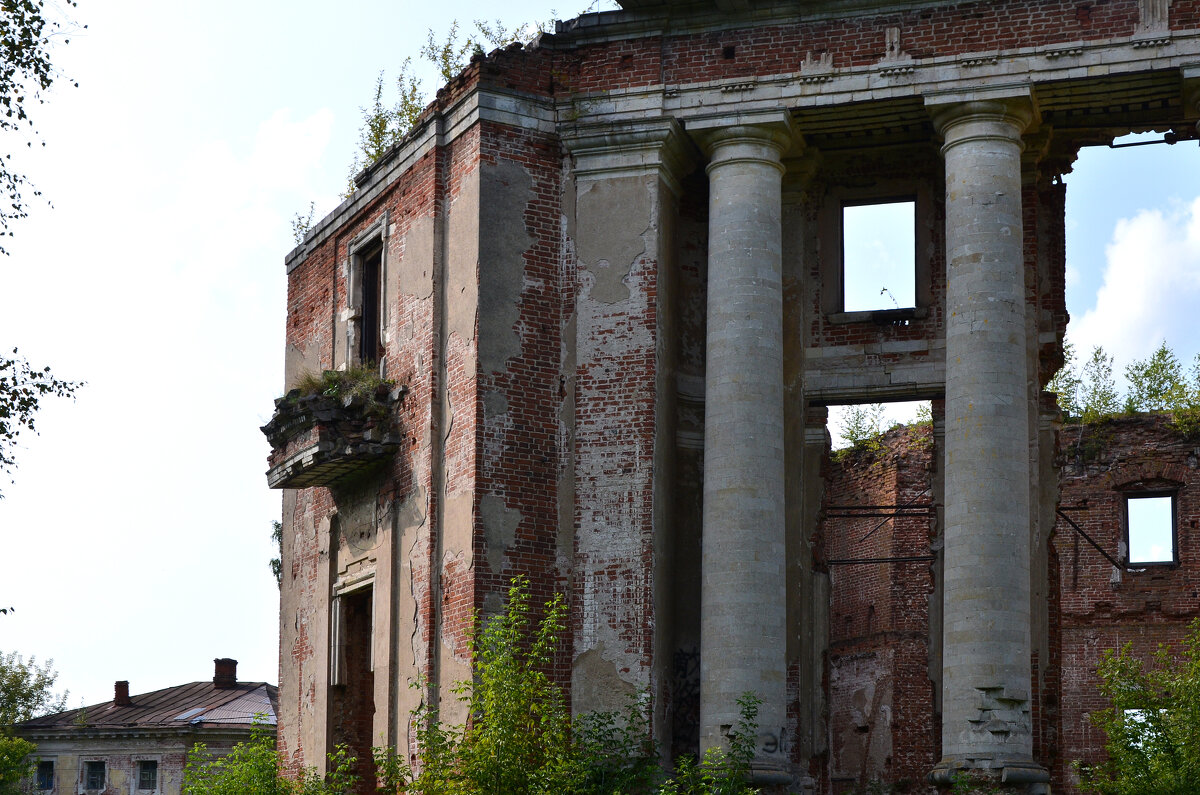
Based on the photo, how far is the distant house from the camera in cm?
4034

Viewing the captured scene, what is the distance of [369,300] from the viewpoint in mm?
18672

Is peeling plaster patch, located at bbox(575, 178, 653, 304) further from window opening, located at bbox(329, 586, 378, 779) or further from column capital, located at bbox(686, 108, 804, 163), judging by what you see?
window opening, located at bbox(329, 586, 378, 779)

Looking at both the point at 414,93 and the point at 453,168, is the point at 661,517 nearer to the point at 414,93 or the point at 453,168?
the point at 453,168

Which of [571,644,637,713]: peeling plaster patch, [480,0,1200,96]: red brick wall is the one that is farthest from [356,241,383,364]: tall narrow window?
[571,644,637,713]: peeling plaster patch

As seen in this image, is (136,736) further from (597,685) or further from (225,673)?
(597,685)

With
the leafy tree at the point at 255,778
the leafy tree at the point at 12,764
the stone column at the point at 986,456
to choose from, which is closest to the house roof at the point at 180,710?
the leafy tree at the point at 12,764

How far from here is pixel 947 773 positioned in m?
13.8

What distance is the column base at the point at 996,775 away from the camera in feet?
44.7

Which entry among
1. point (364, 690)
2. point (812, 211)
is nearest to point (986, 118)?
point (812, 211)

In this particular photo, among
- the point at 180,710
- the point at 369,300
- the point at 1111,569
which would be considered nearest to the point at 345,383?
the point at 369,300

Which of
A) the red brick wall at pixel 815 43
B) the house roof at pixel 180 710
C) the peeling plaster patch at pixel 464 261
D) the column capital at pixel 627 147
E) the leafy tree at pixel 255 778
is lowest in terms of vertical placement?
the house roof at pixel 180 710

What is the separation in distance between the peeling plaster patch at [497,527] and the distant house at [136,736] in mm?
25931

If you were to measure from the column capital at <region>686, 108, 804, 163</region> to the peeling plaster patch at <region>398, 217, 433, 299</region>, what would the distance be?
2.91m

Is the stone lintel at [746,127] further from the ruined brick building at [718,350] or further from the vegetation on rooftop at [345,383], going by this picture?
the vegetation on rooftop at [345,383]
